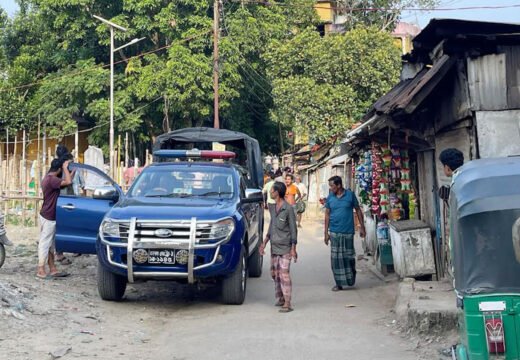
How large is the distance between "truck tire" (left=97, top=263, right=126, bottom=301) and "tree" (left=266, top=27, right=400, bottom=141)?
66.2 feet

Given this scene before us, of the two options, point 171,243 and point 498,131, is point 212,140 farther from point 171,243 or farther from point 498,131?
point 498,131

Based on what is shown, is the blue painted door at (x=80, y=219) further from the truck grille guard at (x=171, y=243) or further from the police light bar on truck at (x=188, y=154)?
the police light bar on truck at (x=188, y=154)

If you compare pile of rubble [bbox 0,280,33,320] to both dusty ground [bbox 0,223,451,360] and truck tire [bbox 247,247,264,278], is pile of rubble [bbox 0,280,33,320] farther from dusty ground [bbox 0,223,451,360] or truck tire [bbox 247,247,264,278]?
truck tire [bbox 247,247,264,278]

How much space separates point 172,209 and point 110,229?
34.9 inches

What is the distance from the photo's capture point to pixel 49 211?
10.7 meters

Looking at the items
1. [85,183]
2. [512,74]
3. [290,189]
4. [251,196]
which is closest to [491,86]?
[512,74]

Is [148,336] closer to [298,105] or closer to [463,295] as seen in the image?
[463,295]

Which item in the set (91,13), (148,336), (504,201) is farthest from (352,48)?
(504,201)

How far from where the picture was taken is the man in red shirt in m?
10.6

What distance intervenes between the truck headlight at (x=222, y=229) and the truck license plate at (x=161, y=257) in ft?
1.94

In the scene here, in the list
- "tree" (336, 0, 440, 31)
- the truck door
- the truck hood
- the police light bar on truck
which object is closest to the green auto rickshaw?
the truck hood

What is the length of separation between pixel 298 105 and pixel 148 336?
71.8ft

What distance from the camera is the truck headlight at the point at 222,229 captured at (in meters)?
9.20

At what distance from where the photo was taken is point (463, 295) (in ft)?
15.5
